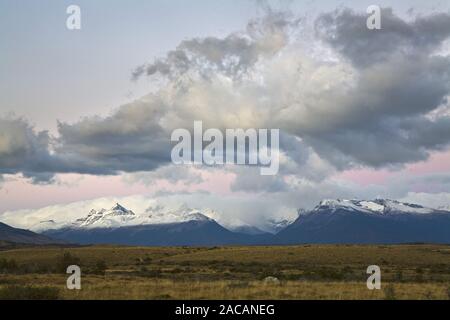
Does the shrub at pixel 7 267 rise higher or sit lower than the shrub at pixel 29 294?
lower

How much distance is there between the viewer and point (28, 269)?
60188 mm

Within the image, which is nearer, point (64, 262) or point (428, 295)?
point (428, 295)

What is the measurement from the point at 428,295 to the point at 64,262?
137 ft

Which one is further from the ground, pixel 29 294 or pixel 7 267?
pixel 29 294

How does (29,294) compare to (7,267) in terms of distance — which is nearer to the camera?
(29,294)

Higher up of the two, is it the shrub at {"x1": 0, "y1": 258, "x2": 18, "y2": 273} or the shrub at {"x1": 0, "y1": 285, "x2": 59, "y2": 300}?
the shrub at {"x1": 0, "y1": 285, "x2": 59, "y2": 300}

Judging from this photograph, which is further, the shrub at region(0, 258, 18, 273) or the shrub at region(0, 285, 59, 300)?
the shrub at region(0, 258, 18, 273)

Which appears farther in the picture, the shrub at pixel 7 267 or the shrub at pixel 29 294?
the shrub at pixel 7 267
